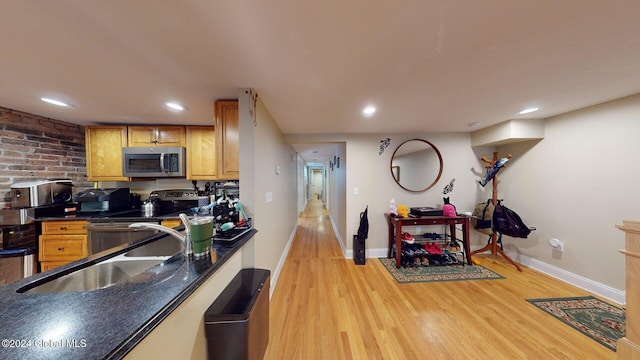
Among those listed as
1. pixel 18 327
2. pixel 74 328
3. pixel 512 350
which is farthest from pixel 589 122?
pixel 18 327

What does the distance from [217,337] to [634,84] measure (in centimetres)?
371

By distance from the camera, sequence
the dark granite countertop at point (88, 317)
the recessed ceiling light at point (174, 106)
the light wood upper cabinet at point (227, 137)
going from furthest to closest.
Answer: the recessed ceiling light at point (174, 106) → the light wood upper cabinet at point (227, 137) → the dark granite countertop at point (88, 317)

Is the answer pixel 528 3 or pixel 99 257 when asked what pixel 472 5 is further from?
pixel 99 257

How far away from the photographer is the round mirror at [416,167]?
3.31 meters

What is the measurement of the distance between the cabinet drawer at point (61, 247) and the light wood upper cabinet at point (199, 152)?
4.42ft

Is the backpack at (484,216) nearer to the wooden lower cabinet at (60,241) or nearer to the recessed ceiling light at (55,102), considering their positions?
the wooden lower cabinet at (60,241)

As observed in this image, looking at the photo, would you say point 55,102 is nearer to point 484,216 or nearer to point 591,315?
point 484,216

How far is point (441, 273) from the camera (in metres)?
2.65

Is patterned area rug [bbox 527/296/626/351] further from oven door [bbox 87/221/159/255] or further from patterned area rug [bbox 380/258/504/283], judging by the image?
oven door [bbox 87/221/159/255]

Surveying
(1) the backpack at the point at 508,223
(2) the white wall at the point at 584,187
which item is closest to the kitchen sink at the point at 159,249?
(1) the backpack at the point at 508,223

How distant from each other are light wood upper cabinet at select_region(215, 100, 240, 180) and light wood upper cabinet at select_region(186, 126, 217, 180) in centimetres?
92

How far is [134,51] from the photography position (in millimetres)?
1195

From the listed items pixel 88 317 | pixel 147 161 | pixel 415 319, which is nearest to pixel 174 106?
pixel 147 161

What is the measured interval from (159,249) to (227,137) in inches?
43.1
